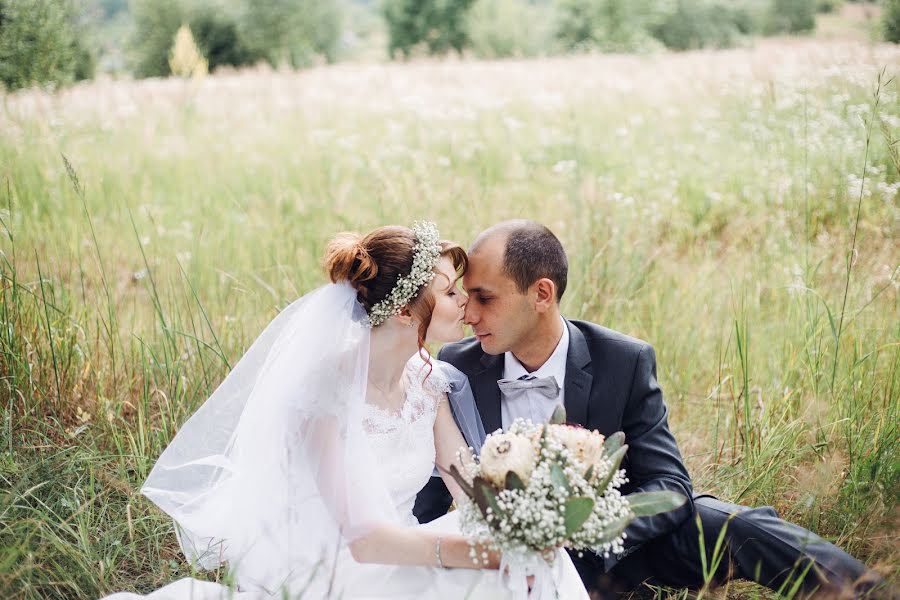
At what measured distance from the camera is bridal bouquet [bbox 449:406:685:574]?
2143mm

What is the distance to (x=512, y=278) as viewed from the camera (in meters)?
3.21

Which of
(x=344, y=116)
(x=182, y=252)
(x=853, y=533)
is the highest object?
(x=344, y=116)

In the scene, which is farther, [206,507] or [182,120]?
[182,120]

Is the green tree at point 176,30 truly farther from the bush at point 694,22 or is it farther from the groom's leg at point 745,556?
the groom's leg at point 745,556

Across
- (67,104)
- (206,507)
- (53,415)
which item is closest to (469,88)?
(67,104)

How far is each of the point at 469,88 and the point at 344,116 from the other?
3.00 m

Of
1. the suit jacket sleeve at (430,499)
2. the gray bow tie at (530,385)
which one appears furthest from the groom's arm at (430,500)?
the gray bow tie at (530,385)

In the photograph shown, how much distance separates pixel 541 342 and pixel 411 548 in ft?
3.81

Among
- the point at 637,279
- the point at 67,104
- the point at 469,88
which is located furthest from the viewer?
the point at 469,88

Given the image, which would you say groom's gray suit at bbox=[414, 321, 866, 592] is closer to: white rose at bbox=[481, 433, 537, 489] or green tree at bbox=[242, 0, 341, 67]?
white rose at bbox=[481, 433, 537, 489]

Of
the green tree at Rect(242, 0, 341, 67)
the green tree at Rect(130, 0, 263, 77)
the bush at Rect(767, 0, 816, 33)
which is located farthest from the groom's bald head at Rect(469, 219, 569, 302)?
the green tree at Rect(242, 0, 341, 67)

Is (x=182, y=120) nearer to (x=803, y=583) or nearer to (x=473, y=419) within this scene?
(x=473, y=419)

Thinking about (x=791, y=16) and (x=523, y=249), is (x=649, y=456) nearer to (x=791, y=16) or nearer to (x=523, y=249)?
(x=523, y=249)

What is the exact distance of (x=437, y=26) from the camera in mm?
45969
